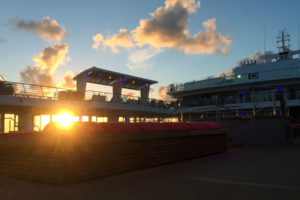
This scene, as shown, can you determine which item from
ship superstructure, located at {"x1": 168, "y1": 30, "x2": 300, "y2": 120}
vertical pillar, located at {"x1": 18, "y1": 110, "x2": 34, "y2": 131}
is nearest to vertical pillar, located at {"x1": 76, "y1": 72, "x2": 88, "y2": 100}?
vertical pillar, located at {"x1": 18, "y1": 110, "x2": 34, "y2": 131}

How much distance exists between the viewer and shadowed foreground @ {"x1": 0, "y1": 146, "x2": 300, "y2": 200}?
4488 millimetres

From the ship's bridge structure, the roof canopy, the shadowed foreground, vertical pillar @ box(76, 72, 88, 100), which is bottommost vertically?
the shadowed foreground

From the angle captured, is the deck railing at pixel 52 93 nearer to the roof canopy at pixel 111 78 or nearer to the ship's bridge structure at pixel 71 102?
the ship's bridge structure at pixel 71 102

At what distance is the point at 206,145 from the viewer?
1040cm

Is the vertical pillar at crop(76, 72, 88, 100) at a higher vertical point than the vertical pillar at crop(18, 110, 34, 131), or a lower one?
higher

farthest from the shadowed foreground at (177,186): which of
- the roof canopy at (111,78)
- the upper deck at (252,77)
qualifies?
the upper deck at (252,77)

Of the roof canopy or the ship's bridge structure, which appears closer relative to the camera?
the ship's bridge structure

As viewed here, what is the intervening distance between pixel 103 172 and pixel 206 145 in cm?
546

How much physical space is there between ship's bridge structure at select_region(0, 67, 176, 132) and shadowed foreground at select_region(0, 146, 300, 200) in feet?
26.3

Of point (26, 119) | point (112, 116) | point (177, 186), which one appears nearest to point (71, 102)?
point (26, 119)

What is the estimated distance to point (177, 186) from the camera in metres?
5.18

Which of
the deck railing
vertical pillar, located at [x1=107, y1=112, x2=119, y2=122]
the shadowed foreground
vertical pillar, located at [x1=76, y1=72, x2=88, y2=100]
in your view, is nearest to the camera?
the shadowed foreground

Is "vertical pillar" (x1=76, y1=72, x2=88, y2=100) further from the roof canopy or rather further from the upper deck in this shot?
the upper deck

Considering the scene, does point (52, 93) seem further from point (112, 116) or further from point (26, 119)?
point (112, 116)
